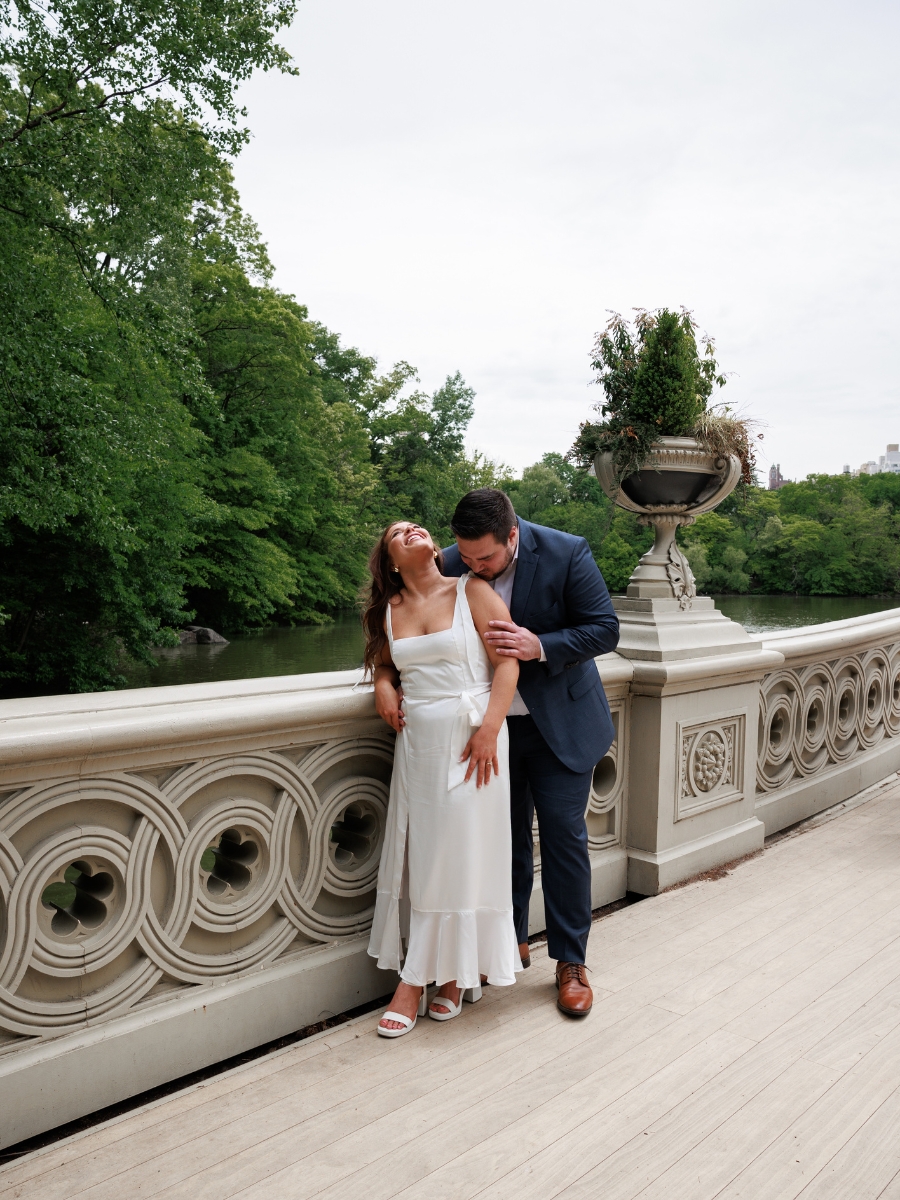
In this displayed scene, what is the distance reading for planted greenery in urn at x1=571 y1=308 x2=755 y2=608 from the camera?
156 inches

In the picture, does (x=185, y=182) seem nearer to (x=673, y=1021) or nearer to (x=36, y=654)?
(x=36, y=654)

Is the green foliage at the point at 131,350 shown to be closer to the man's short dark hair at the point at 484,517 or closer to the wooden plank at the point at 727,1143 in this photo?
the man's short dark hair at the point at 484,517

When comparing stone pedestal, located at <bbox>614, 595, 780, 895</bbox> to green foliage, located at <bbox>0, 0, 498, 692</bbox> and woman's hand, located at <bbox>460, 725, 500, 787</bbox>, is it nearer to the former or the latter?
woman's hand, located at <bbox>460, 725, 500, 787</bbox>

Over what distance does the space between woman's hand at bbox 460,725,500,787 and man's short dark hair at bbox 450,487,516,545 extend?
1.78 feet

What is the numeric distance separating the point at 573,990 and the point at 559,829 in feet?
1.55

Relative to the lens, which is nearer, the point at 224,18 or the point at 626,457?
the point at 626,457

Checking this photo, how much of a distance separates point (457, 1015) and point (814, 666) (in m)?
3.03

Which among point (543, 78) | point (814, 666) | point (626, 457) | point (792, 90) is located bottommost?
point (814, 666)

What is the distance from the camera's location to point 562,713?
112 inches

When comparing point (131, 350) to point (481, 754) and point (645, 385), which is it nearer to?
point (645, 385)

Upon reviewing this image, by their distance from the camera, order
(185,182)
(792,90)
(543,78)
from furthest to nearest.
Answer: (185,182), (543,78), (792,90)

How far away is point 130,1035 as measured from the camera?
7.51 ft

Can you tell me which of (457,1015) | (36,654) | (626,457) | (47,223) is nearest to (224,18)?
(47,223)

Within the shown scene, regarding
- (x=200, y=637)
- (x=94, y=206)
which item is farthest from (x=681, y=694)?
(x=200, y=637)
